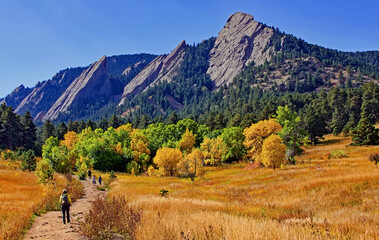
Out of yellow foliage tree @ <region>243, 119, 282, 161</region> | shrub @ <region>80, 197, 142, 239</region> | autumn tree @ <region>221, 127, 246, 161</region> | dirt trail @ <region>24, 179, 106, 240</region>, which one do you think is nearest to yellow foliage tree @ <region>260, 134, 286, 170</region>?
yellow foliage tree @ <region>243, 119, 282, 161</region>

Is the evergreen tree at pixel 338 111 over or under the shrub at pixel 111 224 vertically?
over

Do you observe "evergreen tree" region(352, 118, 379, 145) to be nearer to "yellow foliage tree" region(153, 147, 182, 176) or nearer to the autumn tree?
the autumn tree

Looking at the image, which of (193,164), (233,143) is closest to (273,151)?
(193,164)

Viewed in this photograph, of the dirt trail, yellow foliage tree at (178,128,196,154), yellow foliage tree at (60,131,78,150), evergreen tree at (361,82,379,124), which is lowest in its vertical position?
the dirt trail

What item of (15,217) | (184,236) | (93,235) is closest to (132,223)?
(93,235)

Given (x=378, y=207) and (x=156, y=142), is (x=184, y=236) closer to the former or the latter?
(x=378, y=207)

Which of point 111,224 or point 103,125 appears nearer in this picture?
point 111,224

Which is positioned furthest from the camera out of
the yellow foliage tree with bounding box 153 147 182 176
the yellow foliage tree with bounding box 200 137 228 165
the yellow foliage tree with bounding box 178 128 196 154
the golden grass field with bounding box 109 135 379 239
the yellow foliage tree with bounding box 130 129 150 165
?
the yellow foliage tree with bounding box 178 128 196 154

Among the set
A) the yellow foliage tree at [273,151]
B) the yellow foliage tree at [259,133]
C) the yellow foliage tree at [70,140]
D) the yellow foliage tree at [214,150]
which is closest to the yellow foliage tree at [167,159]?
the yellow foliage tree at [214,150]

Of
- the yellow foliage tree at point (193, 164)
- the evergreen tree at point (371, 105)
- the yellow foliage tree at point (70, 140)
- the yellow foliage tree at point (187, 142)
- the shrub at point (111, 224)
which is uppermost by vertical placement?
the evergreen tree at point (371, 105)

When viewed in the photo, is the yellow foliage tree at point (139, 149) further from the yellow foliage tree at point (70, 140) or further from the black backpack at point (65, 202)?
the black backpack at point (65, 202)

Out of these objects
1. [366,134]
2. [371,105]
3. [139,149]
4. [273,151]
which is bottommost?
[273,151]

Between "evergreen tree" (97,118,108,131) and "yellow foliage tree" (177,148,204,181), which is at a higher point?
"evergreen tree" (97,118,108,131)

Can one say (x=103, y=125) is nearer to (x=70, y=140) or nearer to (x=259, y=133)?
(x=70, y=140)
